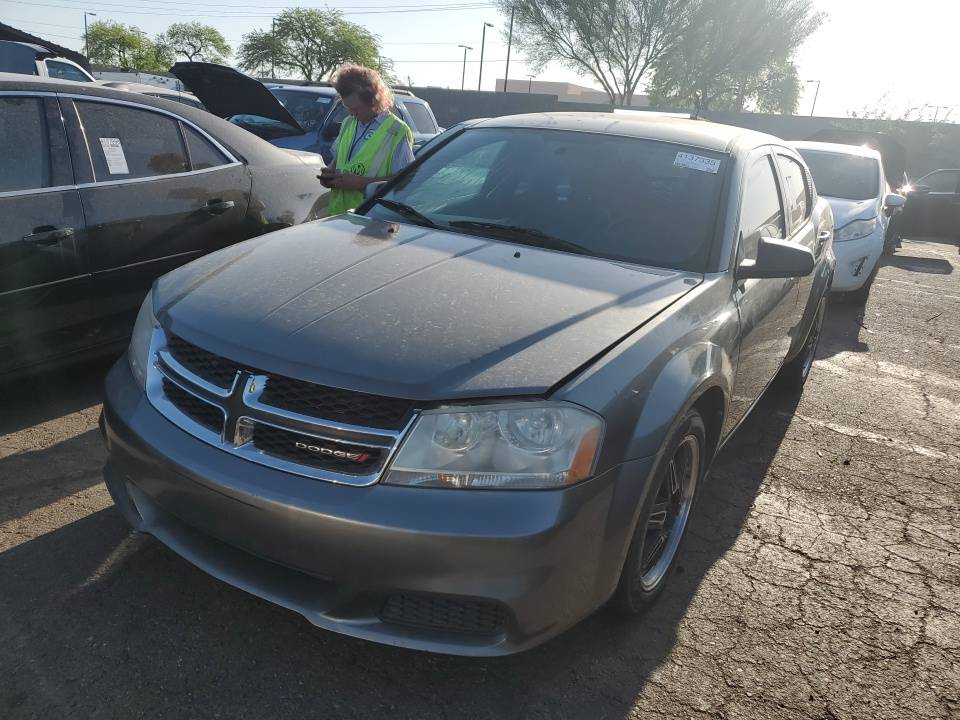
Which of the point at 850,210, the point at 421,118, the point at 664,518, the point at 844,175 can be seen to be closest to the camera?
the point at 664,518

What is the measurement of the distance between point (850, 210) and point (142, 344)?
7.03 m

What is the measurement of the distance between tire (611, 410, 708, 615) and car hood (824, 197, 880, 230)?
18.1 ft

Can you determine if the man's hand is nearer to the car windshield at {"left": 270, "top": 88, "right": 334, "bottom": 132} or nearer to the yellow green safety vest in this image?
the yellow green safety vest

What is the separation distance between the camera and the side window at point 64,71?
426 inches

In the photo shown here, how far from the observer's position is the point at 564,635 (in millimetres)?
2457

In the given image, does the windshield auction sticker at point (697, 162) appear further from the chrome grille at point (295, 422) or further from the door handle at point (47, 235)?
the door handle at point (47, 235)

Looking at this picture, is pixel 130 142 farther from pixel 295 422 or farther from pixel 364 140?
pixel 295 422

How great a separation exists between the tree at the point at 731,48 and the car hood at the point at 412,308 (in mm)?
36723

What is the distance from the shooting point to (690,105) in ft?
131

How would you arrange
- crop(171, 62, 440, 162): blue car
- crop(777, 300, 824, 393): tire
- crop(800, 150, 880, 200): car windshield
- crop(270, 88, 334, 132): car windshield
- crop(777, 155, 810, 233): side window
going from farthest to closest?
crop(270, 88, 334, 132): car windshield < crop(800, 150, 880, 200): car windshield < crop(171, 62, 440, 162): blue car < crop(777, 300, 824, 393): tire < crop(777, 155, 810, 233): side window

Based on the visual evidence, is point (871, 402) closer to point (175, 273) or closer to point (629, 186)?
point (629, 186)

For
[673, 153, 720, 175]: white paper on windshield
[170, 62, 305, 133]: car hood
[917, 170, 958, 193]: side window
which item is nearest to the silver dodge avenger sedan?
[673, 153, 720, 175]: white paper on windshield

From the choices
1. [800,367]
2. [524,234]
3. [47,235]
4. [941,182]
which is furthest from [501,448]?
[941,182]

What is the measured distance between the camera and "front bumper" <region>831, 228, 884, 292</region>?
7.22 meters
